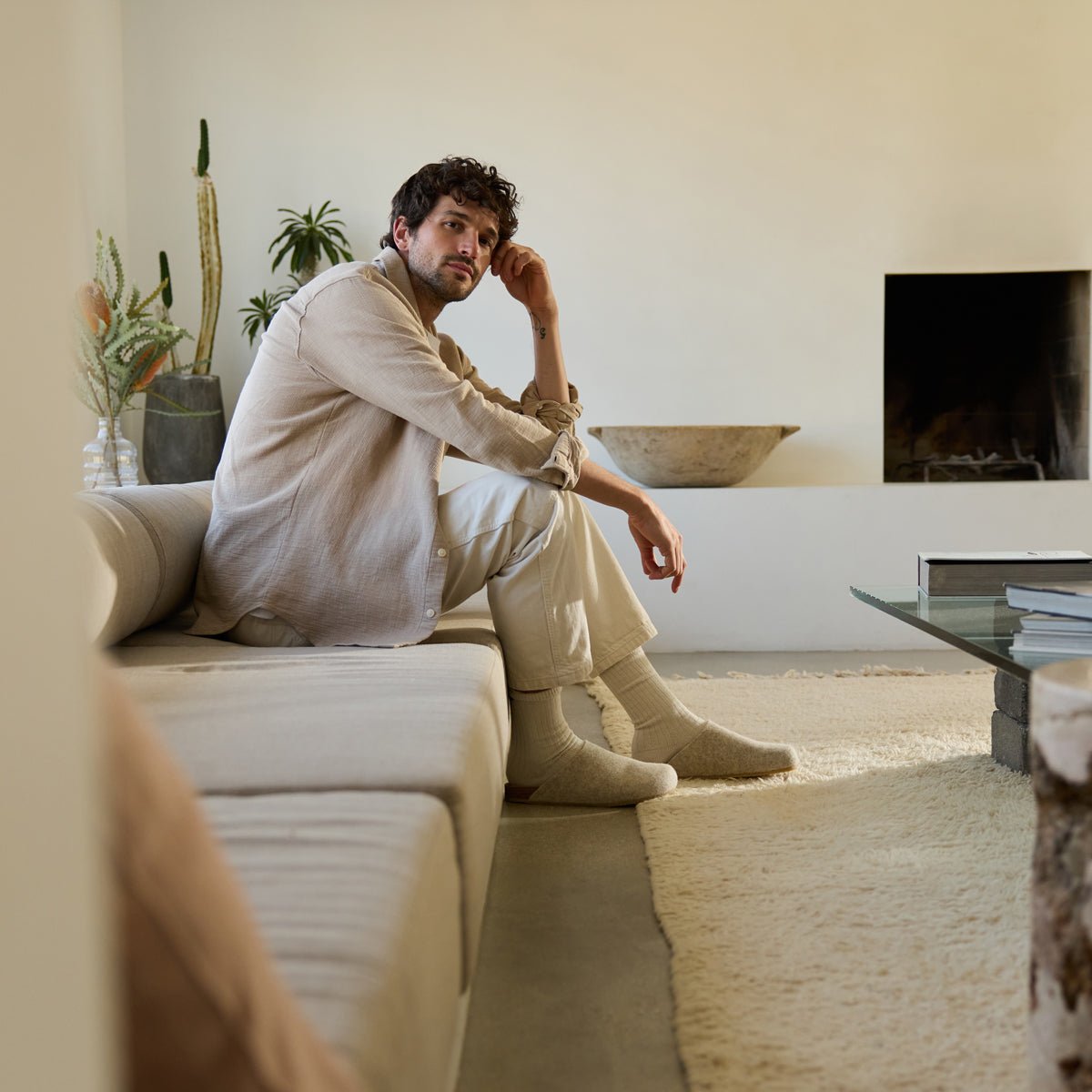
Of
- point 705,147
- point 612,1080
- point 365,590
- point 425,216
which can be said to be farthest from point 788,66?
point 612,1080

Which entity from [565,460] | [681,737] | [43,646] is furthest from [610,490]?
[43,646]

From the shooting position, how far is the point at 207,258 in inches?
166

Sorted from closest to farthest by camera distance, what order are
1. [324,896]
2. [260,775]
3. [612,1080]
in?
[324,896]
[260,775]
[612,1080]

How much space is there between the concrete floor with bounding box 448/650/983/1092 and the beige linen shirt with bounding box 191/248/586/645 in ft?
1.35

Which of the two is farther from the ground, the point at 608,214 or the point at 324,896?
the point at 608,214

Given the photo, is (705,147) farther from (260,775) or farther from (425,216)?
(260,775)

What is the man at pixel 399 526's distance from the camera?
192 cm

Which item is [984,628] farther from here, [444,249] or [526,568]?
[444,249]

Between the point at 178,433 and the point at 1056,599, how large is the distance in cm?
326

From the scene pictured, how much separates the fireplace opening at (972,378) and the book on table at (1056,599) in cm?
299

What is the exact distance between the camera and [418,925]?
75 centimetres

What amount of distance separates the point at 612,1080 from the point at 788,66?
13.0 feet

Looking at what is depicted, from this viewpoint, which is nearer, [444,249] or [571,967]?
[571,967]

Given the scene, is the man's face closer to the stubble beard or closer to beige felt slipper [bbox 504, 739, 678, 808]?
the stubble beard
